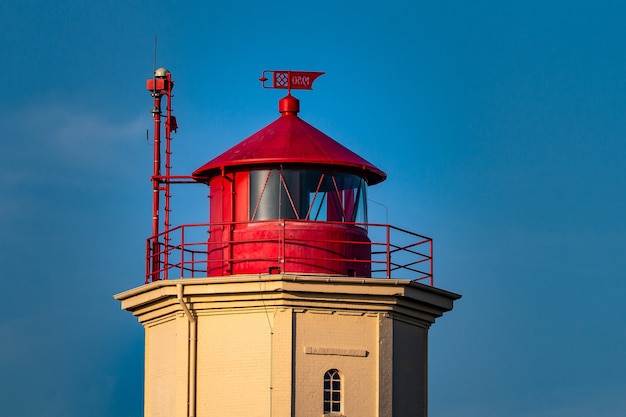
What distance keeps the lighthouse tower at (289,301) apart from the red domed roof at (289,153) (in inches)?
1.1

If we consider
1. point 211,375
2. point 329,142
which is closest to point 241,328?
point 211,375

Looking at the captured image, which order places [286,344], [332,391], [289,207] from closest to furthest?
[286,344]
[332,391]
[289,207]

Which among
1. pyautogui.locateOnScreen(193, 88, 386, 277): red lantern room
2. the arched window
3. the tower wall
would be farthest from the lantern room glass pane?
the arched window

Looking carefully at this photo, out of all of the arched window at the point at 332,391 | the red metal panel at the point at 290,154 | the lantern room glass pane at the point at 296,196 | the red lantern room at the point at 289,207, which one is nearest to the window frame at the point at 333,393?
the arched window at the point at 332,391

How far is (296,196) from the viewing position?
31.4 meters

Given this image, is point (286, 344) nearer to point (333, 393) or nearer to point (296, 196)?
point (333, 393)

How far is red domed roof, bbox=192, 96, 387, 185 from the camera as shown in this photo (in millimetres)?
31422

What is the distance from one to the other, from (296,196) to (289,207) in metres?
0.21

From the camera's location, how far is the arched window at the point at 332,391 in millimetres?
30953

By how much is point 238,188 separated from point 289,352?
9.37ft

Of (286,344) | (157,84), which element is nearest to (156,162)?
(157,84)

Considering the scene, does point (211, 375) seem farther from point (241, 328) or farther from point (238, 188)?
point (238, 188)

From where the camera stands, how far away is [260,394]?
101ft

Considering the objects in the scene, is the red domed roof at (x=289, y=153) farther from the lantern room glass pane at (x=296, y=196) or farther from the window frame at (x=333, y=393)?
the window frame at (x=333, y=393)
